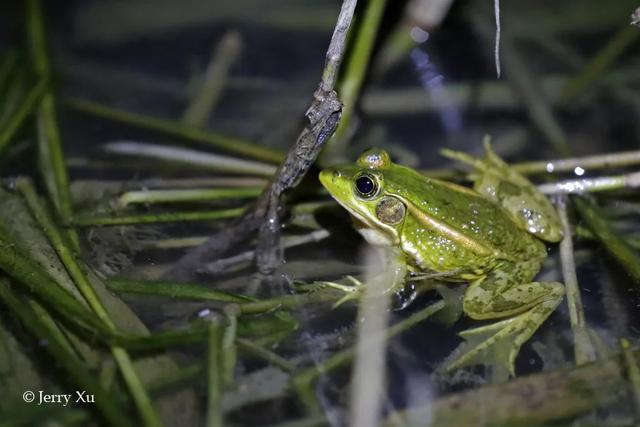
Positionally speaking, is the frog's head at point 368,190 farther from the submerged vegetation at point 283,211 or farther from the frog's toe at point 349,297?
the frog's toe at point 349,297

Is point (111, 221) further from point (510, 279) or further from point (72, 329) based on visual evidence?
point (510, 279)

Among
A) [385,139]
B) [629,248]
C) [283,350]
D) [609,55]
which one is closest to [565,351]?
[629,248]

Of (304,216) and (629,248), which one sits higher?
(304,216)

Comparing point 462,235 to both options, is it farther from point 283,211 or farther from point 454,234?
point 283,211

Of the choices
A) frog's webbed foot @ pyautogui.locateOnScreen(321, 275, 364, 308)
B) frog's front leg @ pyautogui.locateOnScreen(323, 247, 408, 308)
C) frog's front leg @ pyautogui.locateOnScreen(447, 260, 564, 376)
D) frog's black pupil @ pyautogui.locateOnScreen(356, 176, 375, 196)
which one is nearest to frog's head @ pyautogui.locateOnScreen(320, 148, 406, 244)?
frog's black pupil @ pyautogui.locateOnScreen(356, 176, 375, 196)

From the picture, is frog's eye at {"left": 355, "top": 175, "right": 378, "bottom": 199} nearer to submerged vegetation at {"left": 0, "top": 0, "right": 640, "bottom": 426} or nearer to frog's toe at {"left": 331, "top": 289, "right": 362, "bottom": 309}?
submerged vegetation at {"left": 0, "top": 0, "right": 640, "bottom": 426}

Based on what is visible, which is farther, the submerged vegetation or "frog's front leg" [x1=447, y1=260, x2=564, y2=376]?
"frog's front leg" [x1=447, y1=260, x2=564, y2=376]

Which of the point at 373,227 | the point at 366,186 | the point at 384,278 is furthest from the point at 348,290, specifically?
the point at 366,186

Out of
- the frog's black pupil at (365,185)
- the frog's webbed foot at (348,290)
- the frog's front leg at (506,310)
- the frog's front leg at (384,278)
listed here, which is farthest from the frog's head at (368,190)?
the frog's front leg at (506,310)
